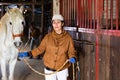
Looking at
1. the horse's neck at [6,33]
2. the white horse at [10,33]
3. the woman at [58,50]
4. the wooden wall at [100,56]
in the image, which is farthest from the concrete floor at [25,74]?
the woman at [58,50]

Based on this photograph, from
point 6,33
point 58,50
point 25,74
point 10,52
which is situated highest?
point 6,33

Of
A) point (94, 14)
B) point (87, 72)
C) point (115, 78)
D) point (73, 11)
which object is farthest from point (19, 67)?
point (115, 78)

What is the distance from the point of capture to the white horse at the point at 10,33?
3766 mm

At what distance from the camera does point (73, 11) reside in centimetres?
443

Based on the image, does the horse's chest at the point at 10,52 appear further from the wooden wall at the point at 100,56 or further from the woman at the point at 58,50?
the woman at the point at 58,50

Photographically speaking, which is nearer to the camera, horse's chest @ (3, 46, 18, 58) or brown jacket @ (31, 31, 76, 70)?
Result: brown jacket @ (31, 31, 76, 70)

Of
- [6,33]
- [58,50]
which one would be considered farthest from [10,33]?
[58,50]

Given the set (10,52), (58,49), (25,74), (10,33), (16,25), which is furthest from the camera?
(25,74)

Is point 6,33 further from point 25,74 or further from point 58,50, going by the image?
point 25,74

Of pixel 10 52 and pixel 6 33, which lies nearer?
pixel 6 33

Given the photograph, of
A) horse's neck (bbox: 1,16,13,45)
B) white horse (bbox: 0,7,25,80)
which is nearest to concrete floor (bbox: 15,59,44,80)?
white horse (bbox: 0,7,25,80)

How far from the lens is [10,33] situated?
4.07 metres

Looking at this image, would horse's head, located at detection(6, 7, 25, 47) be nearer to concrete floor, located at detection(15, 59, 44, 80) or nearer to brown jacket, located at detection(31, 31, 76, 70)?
brown jacket, located at detection(31, 31, 76, 70)

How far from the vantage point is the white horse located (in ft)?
12.4
